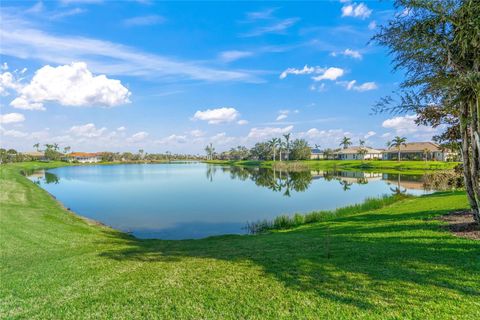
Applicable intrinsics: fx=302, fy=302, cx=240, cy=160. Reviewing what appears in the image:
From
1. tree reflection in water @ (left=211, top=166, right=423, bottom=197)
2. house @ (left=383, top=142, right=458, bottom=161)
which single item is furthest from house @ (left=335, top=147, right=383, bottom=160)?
tree reflection in water @ (left=211, top=166, right=423, bottom=197)

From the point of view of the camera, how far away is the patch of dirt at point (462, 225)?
9.77 m

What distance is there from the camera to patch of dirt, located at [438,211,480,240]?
384 inches

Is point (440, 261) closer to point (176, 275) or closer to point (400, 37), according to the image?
point (176, 275)

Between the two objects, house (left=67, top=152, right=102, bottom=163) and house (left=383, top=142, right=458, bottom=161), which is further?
house (left=67, top=152, right=102, bottom=163)

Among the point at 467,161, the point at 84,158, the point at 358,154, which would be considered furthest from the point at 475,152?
the point at 84,158

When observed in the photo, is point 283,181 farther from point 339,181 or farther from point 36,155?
Answer: point 36,155

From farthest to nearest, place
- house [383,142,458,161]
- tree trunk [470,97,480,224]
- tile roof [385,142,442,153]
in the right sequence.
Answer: tile roof [385,142,442,153], house [383,142,458,161], tree trunk [470,97,480,224]

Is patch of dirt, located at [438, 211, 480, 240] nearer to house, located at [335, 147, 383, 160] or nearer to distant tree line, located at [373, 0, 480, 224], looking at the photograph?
distant tree line, located at [373, 0, 480, 224]

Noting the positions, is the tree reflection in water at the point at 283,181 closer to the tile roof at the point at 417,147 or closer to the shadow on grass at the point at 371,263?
the shadow on grass at the point at 371,263

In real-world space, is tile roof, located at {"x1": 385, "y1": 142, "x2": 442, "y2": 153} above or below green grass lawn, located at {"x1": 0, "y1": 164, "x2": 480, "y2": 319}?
above

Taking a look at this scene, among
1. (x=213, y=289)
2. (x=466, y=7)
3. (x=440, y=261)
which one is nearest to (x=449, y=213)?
(x=440, y=261)

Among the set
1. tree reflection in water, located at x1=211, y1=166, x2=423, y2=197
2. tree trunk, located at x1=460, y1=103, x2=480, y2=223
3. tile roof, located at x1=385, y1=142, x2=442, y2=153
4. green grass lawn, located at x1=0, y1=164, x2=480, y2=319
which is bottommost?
tree reflection in water, located at x1=211, y1=166, x2=423, y2=197

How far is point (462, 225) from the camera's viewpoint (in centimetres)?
1102

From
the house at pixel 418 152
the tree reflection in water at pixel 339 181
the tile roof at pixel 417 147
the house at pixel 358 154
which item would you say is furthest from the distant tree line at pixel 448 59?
the house at pixel 358 154
